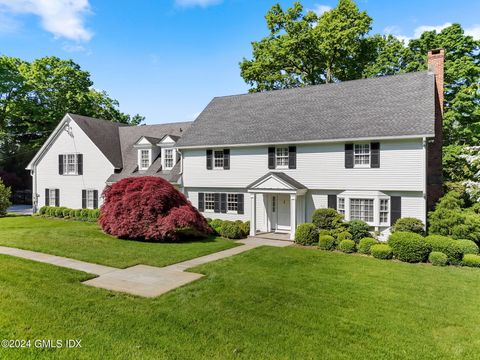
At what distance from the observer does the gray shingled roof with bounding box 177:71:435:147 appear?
Result: 54.6ft

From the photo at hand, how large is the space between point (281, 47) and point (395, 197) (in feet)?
74.0

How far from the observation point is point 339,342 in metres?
6.25

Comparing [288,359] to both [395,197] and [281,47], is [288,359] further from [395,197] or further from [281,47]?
[281,47]

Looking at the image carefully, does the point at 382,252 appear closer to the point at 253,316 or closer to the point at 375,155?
the point at 375,155

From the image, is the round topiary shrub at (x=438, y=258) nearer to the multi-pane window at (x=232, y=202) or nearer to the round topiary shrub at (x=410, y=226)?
the round topiary shrub at (x=410, y=226)

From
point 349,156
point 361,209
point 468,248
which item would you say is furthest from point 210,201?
point 468,248

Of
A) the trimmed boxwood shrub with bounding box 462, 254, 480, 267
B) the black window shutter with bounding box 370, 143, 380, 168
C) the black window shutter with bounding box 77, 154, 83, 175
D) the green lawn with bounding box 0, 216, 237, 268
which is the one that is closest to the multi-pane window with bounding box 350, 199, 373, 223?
the black window shutter with bounding box 370, 143, 380, 168

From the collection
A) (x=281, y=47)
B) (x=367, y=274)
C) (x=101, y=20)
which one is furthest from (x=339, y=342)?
(x=281, y=47)

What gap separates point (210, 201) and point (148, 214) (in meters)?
5.58

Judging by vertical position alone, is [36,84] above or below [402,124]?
above

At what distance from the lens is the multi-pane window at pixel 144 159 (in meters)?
24.9

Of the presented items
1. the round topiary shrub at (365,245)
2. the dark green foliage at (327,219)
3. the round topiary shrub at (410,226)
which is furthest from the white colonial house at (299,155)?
the round topiary shrub at (365,245)

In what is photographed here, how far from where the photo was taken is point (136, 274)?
10.6m

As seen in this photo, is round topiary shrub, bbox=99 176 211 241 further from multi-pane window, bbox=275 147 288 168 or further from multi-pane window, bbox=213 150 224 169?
multi-pane window, bbox=275 147 288 168
